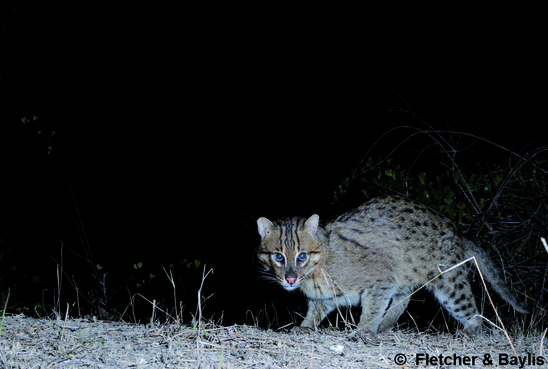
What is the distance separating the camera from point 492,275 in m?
5.62

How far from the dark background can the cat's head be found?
8.85ft

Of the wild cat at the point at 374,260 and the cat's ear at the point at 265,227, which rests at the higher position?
the cat's ear at the point at 265,227

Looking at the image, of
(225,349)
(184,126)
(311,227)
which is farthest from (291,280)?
(184,126)

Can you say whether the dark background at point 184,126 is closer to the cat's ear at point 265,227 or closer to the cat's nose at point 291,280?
the cat's ear at point 265,227

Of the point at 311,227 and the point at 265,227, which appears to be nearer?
the point at 311,227

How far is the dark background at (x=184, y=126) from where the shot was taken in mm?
8422

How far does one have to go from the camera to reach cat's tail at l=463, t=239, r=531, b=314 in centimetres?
545

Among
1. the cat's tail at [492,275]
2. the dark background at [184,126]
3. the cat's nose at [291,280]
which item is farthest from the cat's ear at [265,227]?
the dark background at [184,126]

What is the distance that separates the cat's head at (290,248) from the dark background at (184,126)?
2.70 m

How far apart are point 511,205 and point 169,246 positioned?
5043 millimetres

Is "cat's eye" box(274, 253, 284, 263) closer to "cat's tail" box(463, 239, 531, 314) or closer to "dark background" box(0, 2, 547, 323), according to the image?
"cat's tail" box(463, 239, 531, 314)

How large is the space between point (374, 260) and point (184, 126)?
18.4ft

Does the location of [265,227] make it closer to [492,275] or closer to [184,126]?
[492,275]

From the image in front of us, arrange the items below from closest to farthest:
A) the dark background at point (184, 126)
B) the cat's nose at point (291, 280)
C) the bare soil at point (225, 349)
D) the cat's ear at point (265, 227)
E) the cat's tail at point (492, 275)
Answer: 1. the bare soil at point (225, 349)
2. the cat's nose at point (291, 280)
3. the cat's ear at point (265, 227)
4. the cat's tail at point (492, 275)
5. the dark background at point (184, 126)
